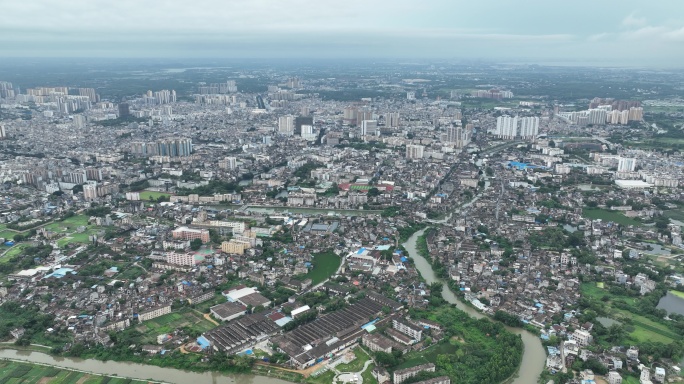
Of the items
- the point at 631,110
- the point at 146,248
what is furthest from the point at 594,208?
the point at 631,110

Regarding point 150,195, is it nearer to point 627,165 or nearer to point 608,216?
point 608,216

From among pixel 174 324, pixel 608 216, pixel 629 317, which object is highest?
pixel 608 216

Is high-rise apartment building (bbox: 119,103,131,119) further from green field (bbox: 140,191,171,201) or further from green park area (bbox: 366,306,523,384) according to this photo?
green park area (bbox: 366,306,523,384)

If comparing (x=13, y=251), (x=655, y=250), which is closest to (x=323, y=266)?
(x=13, y=251)

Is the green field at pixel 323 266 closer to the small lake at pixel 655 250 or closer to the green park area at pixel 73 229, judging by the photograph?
the green park area at pixel 73 229

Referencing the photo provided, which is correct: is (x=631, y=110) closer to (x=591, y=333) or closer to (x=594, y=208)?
(x=594, y=208)

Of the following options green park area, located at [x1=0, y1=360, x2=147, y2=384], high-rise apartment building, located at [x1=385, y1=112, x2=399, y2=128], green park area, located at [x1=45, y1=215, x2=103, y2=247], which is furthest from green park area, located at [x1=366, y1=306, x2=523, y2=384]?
high-rise apartment building, located at [x1=385, y1=112, x2=399, y2=128]

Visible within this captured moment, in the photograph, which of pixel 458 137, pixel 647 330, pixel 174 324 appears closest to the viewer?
pixel 647 330
